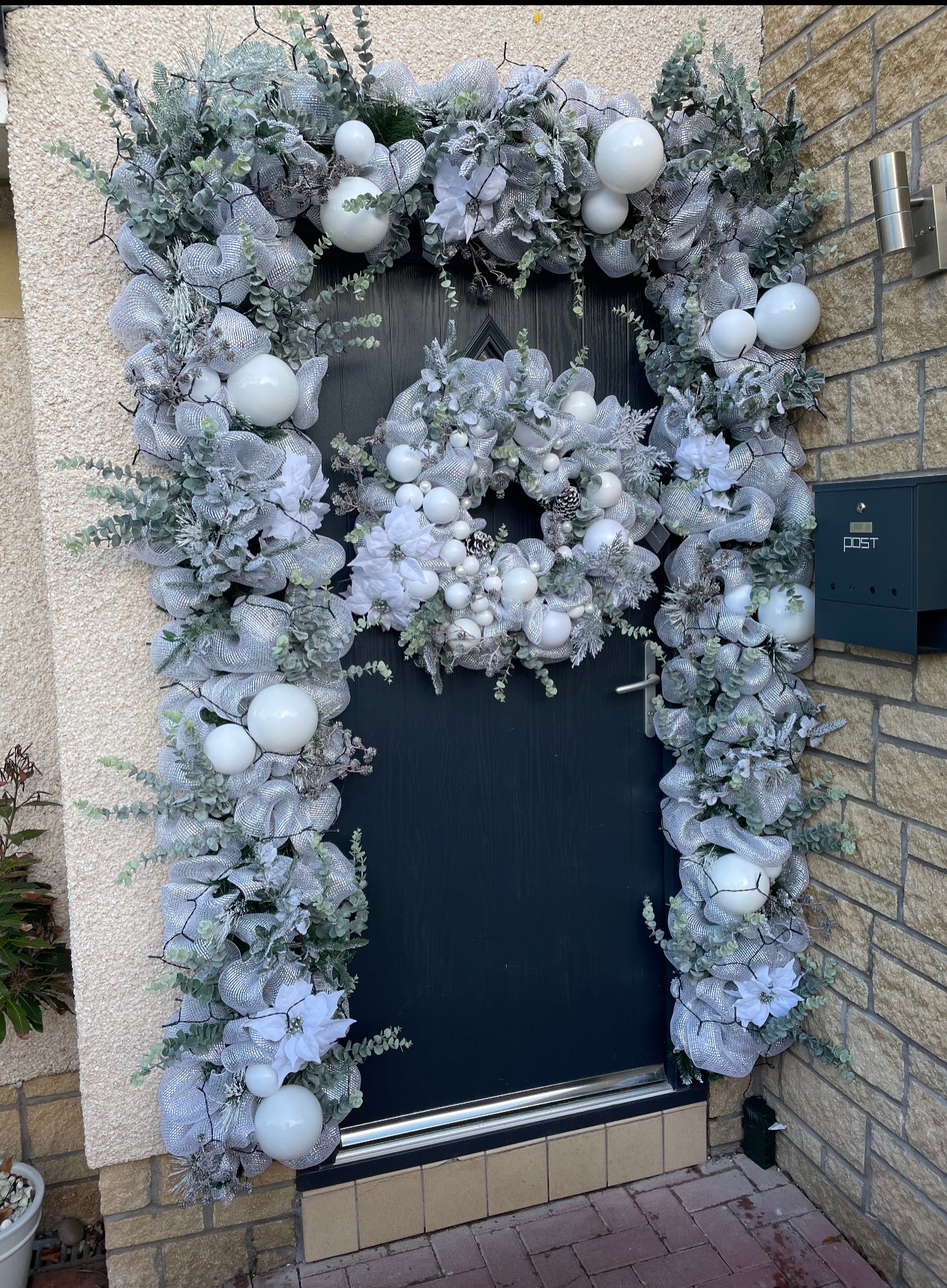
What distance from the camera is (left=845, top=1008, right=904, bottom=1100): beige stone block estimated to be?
2055 millimetres

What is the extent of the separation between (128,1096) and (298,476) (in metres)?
1.56

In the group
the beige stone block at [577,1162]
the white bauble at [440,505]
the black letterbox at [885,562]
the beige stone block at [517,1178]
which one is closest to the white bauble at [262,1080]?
the beige stone block at [517,1178]

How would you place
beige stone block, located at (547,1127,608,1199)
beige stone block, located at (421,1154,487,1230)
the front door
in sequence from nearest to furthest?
the front door < beige stone block, located at (421,1154,487,1230) < beige stone block, located at (547,1127,608,1199)

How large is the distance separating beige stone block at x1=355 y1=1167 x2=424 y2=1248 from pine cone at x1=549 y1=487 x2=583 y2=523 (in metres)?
1.80

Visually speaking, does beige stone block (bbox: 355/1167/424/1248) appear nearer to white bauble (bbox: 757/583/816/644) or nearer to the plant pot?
the plant pot

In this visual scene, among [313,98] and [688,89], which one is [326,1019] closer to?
[313,98]

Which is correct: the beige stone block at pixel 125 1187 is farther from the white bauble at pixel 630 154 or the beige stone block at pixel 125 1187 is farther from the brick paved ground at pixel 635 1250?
the white bauble at pixel 630 154

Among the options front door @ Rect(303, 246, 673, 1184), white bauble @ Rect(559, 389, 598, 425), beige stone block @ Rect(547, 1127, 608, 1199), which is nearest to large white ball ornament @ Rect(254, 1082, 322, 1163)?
front door @ Rect(303, 246, 673, 1184)

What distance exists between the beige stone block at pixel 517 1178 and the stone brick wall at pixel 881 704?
0.78 metres

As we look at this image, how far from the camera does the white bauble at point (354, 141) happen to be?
1784 mm

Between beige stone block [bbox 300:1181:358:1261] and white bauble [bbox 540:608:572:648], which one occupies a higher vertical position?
white bauble [bbox 540:608:572:648]

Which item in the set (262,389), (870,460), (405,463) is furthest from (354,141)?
(870,460)

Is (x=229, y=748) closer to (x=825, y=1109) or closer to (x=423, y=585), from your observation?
(x=423, y=585)

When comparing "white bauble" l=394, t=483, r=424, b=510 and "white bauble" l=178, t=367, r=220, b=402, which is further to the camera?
"white bauble" l=394, t=483, r=424, b=510
